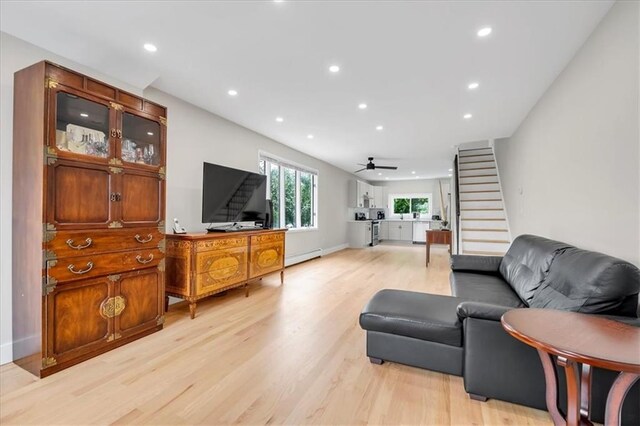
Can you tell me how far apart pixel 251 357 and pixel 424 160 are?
6494 mm

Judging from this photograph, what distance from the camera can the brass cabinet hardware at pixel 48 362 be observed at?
1977 mm

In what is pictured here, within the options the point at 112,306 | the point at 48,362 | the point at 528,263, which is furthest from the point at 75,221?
the point at 528,263

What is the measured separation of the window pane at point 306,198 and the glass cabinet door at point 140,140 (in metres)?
4.05

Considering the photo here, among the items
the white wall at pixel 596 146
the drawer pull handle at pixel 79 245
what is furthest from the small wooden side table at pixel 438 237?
the drawer pull handle at pixel 79 245

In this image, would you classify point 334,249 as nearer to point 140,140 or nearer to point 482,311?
point 140,140

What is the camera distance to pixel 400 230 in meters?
11.1

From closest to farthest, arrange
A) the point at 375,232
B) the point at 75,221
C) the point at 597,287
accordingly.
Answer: the point at 597,287 → the point at 75,221 → the point at 375,232

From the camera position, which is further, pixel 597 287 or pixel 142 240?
pixel 142 240

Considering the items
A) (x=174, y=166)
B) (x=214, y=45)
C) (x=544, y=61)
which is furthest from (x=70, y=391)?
(x=544, y=61)

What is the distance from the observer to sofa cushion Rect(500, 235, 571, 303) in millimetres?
2277

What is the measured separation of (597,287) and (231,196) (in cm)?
366

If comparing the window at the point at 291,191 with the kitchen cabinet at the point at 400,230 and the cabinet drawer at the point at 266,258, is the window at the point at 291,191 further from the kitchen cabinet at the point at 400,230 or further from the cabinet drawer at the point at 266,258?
the kitchen cabinet at the point at 400,230

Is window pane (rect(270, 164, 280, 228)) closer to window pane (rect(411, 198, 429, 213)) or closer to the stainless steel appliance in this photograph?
the stainless steel appliance

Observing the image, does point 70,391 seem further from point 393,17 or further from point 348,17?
point 393,17
